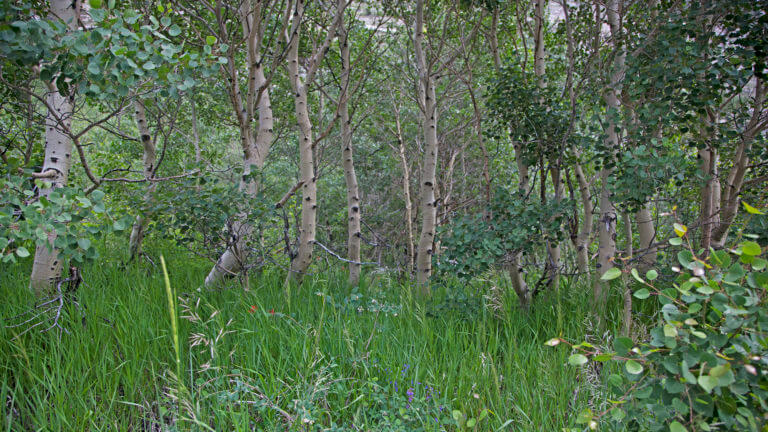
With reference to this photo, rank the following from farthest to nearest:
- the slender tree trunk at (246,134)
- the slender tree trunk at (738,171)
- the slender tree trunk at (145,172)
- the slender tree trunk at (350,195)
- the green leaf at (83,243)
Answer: the slender tree trunk at (350,195) < the slender tree trunk at (145,172) < the slender tree trunk at (246,134) < the slender tree trunk at (738,171) < the green leaf at (83,243)

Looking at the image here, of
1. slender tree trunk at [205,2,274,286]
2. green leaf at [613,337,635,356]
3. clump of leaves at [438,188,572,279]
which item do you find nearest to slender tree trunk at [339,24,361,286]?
slender tree trunk at [205,2,274,286]

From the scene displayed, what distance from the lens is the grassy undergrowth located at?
2111 mm

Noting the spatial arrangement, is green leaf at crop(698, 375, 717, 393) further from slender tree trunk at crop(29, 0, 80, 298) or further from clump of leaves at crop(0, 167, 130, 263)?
slender tree trunk at crop(29, 0, 80, 298)

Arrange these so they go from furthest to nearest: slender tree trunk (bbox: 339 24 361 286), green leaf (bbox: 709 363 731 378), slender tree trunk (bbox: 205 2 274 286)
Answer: slender tree trunk (bbox: 339 24 361 286) < slender tree trunk (bbox: 205 2 274 286) < green leaf (bbox: 709 363 731 378)

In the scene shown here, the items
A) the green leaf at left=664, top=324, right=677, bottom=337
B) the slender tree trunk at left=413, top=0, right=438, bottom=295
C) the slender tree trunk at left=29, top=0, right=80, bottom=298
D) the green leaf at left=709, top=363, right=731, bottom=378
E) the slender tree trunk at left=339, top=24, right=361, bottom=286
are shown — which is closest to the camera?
the green leaf at left=709, top=363, right=731, bottom=378

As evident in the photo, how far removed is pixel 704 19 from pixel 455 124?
17.6ft

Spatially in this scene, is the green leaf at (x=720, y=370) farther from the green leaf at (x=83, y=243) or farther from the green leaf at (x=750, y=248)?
the green leaf at (x=83, y=243)

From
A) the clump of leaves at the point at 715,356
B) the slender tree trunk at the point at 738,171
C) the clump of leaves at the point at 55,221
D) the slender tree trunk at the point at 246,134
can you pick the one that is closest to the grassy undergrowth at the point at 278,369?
the slender tree trunk at the point at 246,134

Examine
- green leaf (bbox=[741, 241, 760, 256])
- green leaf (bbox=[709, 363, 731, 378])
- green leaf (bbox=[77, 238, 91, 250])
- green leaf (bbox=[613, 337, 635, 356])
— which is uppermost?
green leaf (bbox=[741, 241, 760, 256])

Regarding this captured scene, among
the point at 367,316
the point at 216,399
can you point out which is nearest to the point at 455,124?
the point at 367,316

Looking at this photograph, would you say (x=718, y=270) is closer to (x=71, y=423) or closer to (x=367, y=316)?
(x=367, y=316)

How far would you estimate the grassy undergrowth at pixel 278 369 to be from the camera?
211 centimetres

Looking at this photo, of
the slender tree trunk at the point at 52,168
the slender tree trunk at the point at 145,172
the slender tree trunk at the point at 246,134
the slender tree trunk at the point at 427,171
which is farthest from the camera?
the slender tree trunk at the point at 427,171

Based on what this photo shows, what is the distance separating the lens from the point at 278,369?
2.40 m
